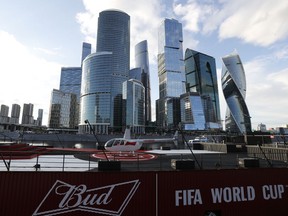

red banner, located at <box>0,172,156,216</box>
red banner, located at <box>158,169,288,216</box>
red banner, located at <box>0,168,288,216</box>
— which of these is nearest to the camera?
red banner, located at <box>0,172,156,216</box>

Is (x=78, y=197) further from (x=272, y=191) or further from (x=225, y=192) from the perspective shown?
(x=272, y=191)

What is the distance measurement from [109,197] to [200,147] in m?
34.4

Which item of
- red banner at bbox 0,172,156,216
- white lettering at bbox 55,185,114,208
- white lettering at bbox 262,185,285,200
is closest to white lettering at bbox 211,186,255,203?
white lettering at bbox 262,185,285,200

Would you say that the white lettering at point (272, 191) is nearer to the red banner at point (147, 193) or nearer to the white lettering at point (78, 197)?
the red banner at point (147, 193)

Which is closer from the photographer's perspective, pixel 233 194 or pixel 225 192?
pixel 225 192

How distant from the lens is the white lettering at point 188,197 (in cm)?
1506

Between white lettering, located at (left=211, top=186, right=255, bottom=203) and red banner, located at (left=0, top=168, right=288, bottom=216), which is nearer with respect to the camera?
red banner, located at (left=0, top=168, right=288, bottom=216)

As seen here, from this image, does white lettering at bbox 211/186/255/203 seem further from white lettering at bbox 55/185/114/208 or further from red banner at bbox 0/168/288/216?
white lettering at bbox 55/185/114/208

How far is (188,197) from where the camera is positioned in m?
15.2

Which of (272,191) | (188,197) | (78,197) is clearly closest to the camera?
(78,197)

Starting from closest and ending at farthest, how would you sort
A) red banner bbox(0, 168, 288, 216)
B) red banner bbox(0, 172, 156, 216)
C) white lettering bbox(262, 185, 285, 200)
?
red banner bbox(0, 172, 156, 216) < red banner bbox(0, 168, 288, 216) < white lettering bbox(262, 185, 285, 200)

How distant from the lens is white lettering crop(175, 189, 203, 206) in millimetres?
15062

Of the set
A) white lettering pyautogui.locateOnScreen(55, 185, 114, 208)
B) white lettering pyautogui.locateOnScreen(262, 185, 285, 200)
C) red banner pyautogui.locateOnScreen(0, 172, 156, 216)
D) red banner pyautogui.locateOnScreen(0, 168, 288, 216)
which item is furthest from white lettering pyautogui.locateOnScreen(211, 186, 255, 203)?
white lettering pyautogui.locateOnScreen(55, 185, 114, 208)

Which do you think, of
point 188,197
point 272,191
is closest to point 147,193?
point 188,197
